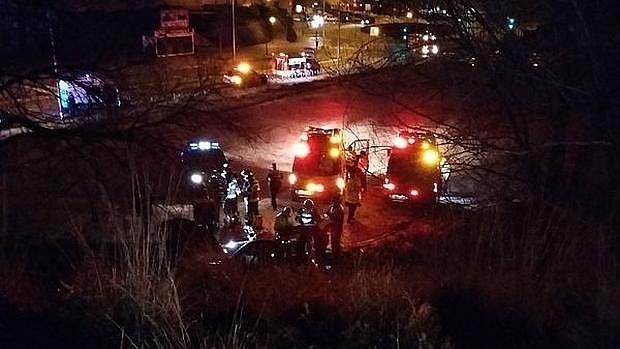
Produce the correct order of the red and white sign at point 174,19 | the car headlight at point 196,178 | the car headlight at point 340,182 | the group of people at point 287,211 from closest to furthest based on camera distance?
the group of people at point 287,211 → the car headlight at point 196,178 → the car headlight at point 340,182 → the red and white sign at point 174,19

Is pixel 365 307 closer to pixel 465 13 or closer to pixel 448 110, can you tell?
pixel 465 13

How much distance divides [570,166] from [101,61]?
814 cm

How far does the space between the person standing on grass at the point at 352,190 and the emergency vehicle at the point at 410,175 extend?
2.03 meters

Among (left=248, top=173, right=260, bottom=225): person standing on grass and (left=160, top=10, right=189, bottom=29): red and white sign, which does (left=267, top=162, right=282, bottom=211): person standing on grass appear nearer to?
(left=248, top=173, right=260, bottom=225): person standing on grass

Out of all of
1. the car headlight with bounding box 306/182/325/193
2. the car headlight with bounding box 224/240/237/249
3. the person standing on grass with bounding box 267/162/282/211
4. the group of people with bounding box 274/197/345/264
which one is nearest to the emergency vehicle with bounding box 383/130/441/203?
the car headlight with bounding box 306/182/325/193

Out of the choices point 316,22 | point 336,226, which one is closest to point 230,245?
point 336,226

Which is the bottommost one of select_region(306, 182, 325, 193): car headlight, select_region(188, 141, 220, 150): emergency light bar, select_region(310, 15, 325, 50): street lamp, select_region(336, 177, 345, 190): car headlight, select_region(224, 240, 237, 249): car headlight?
select_region(306, 182, 325, 193): car headlight

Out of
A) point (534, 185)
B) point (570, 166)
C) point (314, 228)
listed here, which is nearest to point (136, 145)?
point (314, 228)

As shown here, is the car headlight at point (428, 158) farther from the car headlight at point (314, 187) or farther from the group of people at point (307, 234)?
the group of people at point (307, 234)

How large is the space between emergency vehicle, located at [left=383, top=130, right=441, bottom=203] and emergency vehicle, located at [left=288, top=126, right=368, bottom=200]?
1.12m

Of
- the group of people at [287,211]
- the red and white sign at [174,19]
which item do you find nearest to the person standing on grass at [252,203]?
the group of people at [287,211]

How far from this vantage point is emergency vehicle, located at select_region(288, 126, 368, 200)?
18922 mm

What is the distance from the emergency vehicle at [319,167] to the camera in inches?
745

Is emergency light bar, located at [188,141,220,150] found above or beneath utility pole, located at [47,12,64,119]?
beneath
